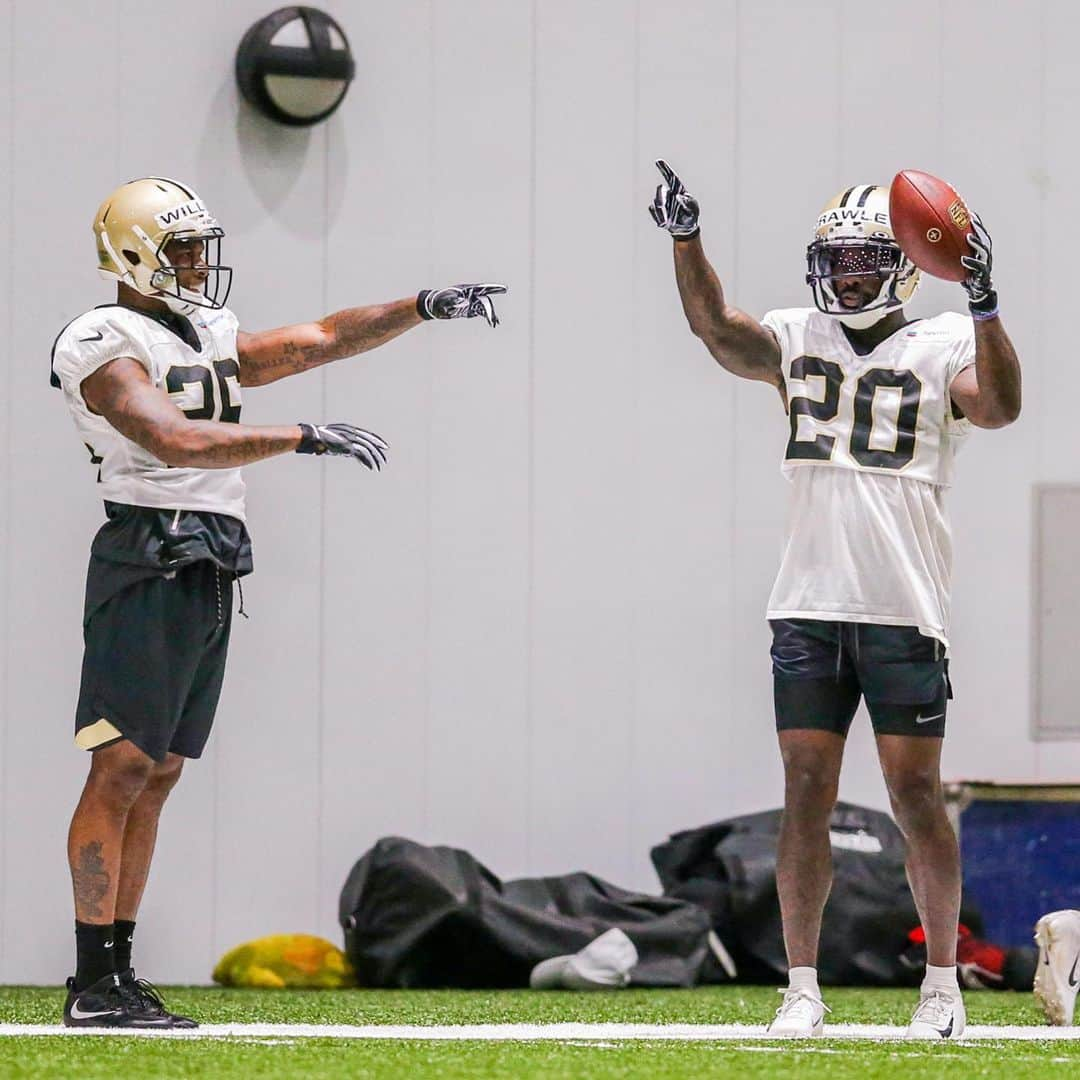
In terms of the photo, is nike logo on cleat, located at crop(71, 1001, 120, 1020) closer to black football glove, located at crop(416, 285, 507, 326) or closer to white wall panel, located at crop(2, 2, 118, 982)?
black football glove, located at crop(416, 285, 507, 326)

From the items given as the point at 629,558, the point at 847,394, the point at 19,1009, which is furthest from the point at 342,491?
the point at 847,394

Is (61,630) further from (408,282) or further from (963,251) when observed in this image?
(963,251)

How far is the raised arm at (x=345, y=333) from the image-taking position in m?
3.71

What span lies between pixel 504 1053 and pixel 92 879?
2.62 ft

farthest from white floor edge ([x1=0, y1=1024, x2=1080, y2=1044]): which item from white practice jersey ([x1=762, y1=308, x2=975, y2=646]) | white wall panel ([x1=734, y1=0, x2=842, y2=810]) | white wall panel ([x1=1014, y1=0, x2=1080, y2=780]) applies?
white wall panel ([x1=1014, y1=0, x2=1080, y2=780])

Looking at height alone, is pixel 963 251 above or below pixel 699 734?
above

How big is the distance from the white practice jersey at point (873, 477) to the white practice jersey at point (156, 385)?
3.20ft

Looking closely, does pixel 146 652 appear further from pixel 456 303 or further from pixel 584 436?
pixel 584 436

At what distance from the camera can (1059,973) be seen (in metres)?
3.72

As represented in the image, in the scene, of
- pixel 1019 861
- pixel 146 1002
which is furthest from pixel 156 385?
pixel 1019 861

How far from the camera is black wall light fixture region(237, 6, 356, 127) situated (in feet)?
16.0

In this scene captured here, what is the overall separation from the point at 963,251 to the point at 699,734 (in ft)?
7.17

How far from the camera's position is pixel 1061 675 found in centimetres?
539

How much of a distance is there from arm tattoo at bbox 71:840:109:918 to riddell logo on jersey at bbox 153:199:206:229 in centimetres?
105
